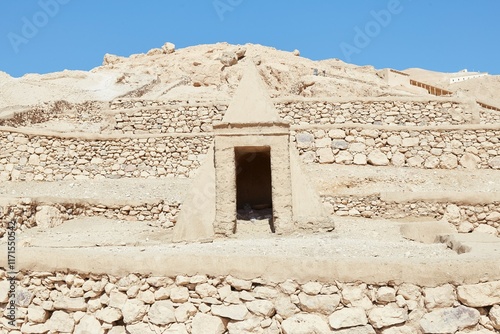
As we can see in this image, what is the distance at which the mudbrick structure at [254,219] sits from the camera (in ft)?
14.8

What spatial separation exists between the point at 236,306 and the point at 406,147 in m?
10.3

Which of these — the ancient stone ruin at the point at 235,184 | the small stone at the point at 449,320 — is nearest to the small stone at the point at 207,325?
the small stone at the point at 449,320

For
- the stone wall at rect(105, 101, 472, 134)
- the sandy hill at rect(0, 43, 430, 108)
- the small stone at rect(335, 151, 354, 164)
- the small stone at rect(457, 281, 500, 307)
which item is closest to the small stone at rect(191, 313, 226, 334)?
the small stone at rect(457, 281, 500, 307)

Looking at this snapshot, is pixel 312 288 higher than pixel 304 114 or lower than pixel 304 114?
lower

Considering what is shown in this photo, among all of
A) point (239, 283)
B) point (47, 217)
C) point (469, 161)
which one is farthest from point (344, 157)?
point (239, 283)

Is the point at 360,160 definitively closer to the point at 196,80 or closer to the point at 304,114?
the point at 304,114

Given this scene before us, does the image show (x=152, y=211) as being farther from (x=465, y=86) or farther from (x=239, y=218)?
(x=465, y=86)

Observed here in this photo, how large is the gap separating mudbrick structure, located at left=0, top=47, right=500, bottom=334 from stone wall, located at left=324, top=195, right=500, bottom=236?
0.08ft

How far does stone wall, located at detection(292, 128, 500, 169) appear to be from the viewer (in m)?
13.3

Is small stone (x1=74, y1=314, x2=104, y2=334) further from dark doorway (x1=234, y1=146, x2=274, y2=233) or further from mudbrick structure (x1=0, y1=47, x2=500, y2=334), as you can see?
dark doorway (x1=234, y1=146, x2=274, y2=233)

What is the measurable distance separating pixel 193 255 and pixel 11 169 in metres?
10.7

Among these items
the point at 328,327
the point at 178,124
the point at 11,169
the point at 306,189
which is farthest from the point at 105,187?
the point at 328,327

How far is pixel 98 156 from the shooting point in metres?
14.0

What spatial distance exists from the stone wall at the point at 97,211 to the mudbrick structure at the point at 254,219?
34 millimetres
